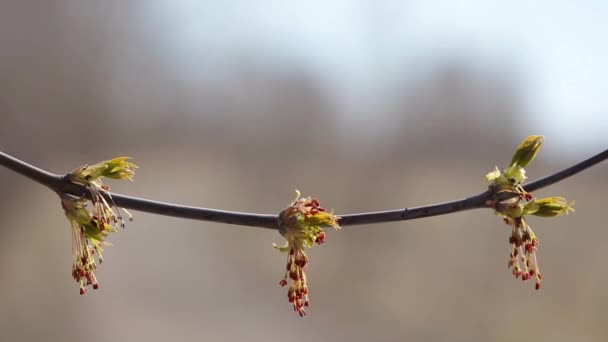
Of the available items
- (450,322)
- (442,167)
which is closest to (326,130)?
(442,167)

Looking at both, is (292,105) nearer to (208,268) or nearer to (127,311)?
(208,268)

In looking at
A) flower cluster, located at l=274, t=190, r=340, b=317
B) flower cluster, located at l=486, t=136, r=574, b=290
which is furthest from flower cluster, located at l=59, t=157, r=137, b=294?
flower cluster, located at l=486, t=136, r=574, b=290

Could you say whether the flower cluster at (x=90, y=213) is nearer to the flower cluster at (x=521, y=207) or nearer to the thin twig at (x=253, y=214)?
the thin twig at (x=253, y=214)

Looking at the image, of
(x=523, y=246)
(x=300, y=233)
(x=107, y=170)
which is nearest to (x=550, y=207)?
(x=523, y=246)

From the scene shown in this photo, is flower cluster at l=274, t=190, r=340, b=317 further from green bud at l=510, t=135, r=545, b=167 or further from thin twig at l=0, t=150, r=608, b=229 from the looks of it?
green bud at l=510, t=135, r=545, b=167

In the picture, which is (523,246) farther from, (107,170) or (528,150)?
(107,170)
